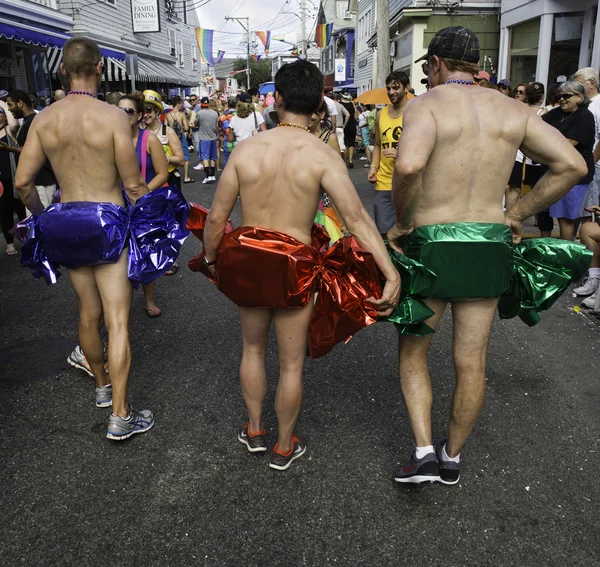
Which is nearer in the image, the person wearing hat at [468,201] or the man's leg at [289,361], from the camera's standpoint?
the person wearing hat at [468,201]

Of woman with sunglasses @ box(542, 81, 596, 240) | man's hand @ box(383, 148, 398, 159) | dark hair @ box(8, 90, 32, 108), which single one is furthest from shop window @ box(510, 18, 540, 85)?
dark hair @ box(8, 90, 32, 108)

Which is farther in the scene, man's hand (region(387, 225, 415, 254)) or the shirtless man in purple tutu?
the shirtless man in purple tutu

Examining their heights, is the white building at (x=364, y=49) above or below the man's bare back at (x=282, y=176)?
above

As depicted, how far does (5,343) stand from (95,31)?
1959 centimetres

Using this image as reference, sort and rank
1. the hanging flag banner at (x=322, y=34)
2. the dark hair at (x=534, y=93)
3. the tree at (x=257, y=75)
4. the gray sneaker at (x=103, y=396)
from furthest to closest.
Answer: the tree at (x=257, y=75)
the hanging flag banner at (x=322, y=34)
the dark hair at (x=534, y=93)
the gray sneaker at (x=103, y=396)

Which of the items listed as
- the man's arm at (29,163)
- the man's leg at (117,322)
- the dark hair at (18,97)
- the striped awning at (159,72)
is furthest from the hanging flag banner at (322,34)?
the man's leg at (117,322)

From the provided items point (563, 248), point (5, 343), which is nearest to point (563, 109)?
point (563, 248)

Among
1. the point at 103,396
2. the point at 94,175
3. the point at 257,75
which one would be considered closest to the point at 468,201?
the point at 94,175

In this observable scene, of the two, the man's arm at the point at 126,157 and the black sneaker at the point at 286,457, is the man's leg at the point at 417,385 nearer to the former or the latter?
the black sneaker at the point at 286,457

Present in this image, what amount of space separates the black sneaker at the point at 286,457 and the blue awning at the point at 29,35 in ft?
44.2

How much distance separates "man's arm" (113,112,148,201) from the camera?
3113 mm

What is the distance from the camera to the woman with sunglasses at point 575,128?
5875 mm

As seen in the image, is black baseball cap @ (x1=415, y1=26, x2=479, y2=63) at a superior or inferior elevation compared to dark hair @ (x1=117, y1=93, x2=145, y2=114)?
superior

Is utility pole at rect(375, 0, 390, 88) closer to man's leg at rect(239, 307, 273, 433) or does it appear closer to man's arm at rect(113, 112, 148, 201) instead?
man's arm at rect(113, 112, 148, 201)
